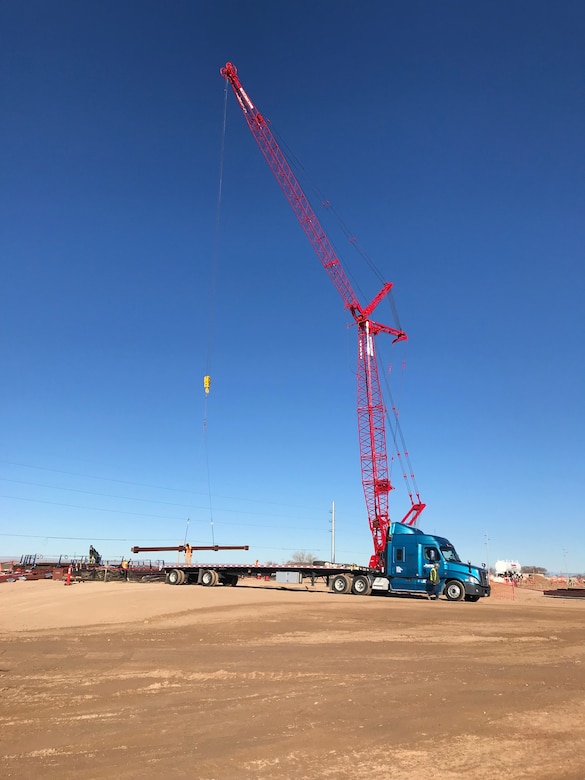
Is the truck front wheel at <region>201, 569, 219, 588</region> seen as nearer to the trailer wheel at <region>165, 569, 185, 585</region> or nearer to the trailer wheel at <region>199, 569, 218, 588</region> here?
the trailer wheel at <region>199, 569, 218, 588</region>

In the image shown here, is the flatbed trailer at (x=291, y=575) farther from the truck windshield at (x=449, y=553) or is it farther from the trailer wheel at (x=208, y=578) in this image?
the truck windshield at (x=449, y=553)

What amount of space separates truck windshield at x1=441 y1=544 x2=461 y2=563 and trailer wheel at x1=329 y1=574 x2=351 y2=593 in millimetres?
6151

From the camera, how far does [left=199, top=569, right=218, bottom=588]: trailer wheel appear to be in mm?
37281

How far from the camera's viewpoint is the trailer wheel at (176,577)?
38281mm

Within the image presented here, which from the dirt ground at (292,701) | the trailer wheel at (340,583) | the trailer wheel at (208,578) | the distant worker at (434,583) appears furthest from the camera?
the trailer wheel at (208,578)

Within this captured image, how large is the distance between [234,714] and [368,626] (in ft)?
36.4

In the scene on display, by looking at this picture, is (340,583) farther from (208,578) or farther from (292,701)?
(292,701)

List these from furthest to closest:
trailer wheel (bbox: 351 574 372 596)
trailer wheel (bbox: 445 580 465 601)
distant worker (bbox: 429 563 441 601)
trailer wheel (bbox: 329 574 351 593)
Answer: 1. trailer wheel (bbox: 329 574 351 593)
2. trailer wheel (bbox: 351 574 372 596)
3. distant worker (bbox: 429 563 441 601)
4. trailer wheel (bbox: 445 580 465 601)

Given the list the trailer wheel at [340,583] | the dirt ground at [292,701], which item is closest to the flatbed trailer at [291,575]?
the trailer wheel at [340,583]

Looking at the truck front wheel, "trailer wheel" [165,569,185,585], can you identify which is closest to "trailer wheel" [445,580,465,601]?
the truck front wheel

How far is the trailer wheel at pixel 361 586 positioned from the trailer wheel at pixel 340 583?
0.39m

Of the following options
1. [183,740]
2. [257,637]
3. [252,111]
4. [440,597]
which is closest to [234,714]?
[183,740]

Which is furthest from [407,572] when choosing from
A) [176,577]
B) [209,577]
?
[176,577]

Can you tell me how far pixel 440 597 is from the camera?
33.5m
